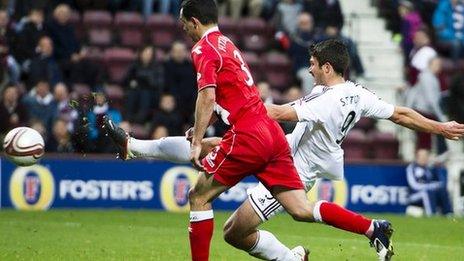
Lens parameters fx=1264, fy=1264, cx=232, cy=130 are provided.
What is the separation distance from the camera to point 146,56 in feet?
64.9

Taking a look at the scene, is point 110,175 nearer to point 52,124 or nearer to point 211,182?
point 52,124

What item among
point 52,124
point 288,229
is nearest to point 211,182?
point 288,229

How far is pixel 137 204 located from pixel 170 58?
2.63 m

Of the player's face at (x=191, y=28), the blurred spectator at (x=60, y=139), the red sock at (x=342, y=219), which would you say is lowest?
the blurred spectator at (x=60, y=139)

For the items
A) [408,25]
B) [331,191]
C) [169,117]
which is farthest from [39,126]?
[408,25]

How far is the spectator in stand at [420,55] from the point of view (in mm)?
20438

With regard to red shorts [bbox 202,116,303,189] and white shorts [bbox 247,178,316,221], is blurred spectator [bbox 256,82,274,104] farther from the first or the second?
red shorts [bbox 202,116,303,189]

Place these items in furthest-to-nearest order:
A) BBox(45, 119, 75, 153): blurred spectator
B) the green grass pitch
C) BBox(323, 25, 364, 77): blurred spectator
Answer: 1. BBox(323, 25, 364, 77): blurred spectator
2. BBox(45, 119, 75, 153): blurred spectator
3. the green grass pitch

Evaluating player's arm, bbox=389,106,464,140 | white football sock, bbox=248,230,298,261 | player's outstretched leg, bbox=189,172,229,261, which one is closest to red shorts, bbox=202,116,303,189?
player's outstretched leg, bbox=189,172,229,261

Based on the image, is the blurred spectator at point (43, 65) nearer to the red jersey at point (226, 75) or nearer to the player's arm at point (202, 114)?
the red jersey at point (226, 75)

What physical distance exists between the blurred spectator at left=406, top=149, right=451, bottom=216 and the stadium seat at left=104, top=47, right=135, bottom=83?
5.20 metres

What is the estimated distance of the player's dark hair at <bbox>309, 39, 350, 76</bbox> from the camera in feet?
32.3

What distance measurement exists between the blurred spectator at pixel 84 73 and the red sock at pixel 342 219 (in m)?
11.0

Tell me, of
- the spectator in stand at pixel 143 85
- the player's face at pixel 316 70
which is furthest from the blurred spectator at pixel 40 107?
the player's face at pixel 316 70
